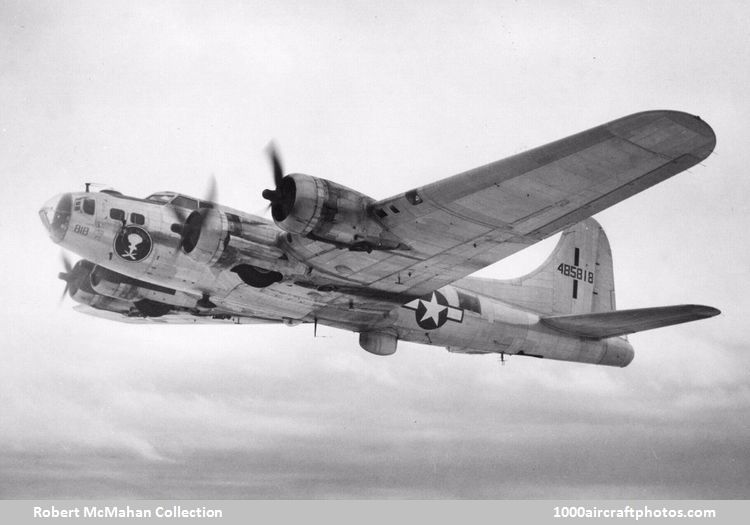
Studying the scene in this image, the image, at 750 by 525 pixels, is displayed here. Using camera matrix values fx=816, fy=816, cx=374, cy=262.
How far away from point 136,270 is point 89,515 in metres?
4.78

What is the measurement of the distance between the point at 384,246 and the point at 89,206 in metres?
5.56

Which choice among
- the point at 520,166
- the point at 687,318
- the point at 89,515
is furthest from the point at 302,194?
the point at 687,318

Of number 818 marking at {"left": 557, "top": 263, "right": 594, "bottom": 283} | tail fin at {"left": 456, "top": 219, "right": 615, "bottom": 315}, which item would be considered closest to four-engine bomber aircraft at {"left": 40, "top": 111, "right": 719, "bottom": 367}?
tail fin at {"left": 456, "top": 219, "right": 615, "bottom": 315}

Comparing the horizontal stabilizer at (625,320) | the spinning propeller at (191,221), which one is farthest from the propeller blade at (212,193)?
the horizontal stabilizer at (625,320)

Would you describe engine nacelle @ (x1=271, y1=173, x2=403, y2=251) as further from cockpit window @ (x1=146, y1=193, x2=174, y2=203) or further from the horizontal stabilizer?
the horizontal stabilizer

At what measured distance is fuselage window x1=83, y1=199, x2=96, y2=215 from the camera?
49.9 ft

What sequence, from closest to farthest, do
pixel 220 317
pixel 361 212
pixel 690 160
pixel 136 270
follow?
1. pixel 690 160
2. pixel 361 212
3. pixel 136 270
4. pixel 220 317

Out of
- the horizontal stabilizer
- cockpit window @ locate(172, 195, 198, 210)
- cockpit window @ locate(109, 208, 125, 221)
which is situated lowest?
the horizontal stabilizer

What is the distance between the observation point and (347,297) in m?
17.7

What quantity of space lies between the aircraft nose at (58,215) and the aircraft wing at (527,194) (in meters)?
5.67

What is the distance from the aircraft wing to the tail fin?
4602 millimetres

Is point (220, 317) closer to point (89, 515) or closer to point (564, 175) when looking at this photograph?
point (89, 515)

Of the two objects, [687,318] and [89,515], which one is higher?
[687,318]

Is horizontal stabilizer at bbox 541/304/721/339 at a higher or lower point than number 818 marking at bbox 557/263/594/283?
lower
